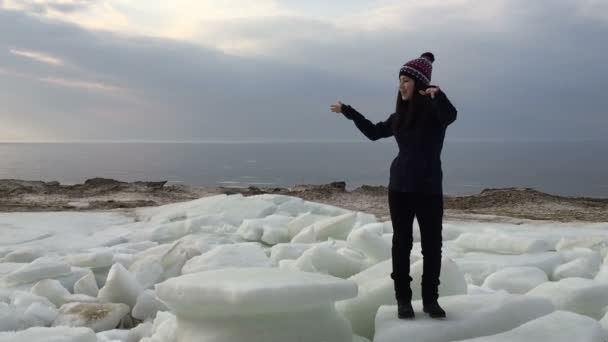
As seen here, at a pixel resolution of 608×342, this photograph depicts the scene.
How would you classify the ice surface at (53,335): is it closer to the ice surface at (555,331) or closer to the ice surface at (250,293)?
the ice surface at (250,293)

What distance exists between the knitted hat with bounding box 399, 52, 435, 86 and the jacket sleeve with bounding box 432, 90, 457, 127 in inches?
6.0

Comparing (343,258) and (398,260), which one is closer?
(398,260)

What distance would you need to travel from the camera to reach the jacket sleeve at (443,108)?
113 inches

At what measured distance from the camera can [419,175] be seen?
9.75 feet

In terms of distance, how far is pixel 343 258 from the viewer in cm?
508

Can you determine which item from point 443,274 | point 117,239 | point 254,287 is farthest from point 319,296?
point 117,239

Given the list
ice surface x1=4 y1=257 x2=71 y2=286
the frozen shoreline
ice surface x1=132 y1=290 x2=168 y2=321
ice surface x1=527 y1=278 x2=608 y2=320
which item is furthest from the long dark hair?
the frozen shoreline

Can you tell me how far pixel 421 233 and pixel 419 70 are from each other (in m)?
0.89

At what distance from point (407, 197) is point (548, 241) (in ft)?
15.4

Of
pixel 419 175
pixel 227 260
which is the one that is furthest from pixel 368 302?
pixel 227 260

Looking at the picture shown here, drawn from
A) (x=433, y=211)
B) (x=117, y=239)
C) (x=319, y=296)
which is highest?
(x=433, y=211)

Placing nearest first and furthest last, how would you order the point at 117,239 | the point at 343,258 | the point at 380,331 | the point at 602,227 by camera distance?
the point at 380,331
the point at 343,258
the point at 117,239
the point at 602,227

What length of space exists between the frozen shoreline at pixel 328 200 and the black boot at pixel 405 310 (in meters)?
7.19

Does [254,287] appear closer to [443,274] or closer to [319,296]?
[319,296]
